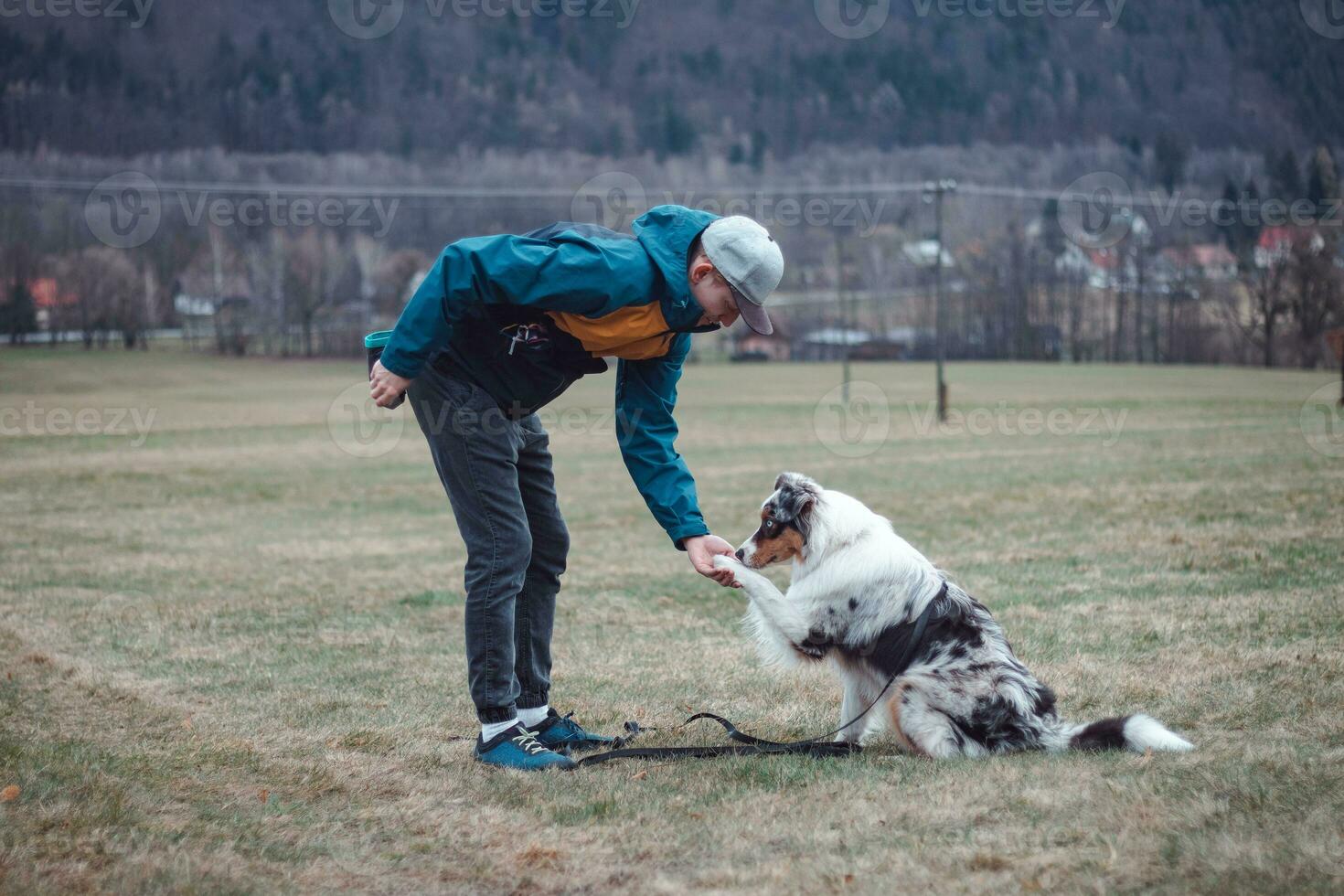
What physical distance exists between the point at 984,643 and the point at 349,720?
10.0 feet

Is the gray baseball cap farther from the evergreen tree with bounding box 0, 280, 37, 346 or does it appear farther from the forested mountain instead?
the forested mountain

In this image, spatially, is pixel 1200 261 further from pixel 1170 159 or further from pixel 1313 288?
pixel 1170 159

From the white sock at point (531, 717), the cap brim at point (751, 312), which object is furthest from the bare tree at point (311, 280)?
the cap brim at point (751, 312)

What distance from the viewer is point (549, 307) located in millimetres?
4266

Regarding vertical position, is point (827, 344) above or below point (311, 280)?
below

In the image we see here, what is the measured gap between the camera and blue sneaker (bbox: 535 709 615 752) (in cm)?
514

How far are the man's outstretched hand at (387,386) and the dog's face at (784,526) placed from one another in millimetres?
1722

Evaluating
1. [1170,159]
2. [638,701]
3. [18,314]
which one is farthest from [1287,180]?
[638,701]

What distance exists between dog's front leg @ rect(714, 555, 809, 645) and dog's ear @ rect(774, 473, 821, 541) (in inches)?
13.3

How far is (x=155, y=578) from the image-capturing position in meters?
10.6

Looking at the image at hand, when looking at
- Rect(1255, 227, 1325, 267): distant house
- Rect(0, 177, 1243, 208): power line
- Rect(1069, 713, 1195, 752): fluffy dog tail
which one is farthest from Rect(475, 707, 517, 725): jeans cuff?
Rect(0, 177, 1243, 208): power line

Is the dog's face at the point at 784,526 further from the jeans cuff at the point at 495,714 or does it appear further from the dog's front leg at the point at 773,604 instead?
the jeans cuff at the point at 495,714

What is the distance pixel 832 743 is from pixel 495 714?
1469 mm

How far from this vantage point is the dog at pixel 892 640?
4684 mm
